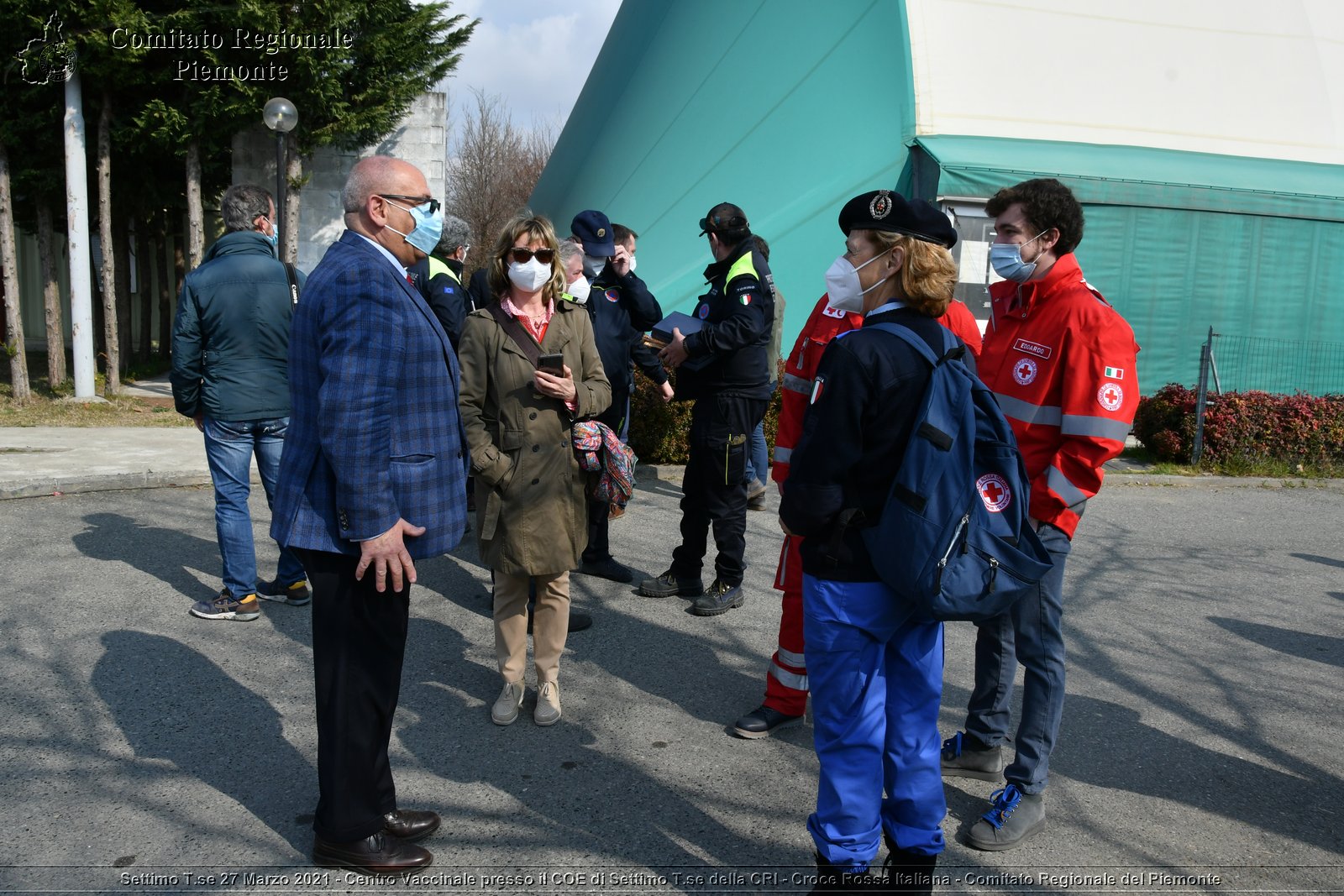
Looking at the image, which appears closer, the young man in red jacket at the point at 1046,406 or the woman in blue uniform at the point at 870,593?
the woman in blue uniform at the point at 870,593

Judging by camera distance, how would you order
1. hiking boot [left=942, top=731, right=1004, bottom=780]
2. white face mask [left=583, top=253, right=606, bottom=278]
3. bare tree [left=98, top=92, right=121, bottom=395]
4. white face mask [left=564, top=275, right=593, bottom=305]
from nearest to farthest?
hiking boot [left=942, top=731, right=1004, bottom=780], white face mask [left=564, top=275, right=593, bottom=305], white face mask [left=583, top=253, right=606, bottom=278], bare tree [left=98, top=92, right=121, bottom=395]

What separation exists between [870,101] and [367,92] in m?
6.96

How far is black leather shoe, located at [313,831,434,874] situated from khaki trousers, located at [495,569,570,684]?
1.06 meters

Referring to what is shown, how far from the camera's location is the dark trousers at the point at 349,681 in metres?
2.71

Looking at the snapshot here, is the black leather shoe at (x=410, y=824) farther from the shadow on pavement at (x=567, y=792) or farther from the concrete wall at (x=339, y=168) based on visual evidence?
the concrete wall at (x=339, y=168)

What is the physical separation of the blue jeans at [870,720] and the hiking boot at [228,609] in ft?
11.0

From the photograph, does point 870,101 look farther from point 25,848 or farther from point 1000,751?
point 25,848

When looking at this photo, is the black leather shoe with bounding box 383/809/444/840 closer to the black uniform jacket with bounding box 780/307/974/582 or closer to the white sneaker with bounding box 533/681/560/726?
the white sneaker with bounding box 533/681/560/726

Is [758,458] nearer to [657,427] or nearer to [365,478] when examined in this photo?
[657,427]

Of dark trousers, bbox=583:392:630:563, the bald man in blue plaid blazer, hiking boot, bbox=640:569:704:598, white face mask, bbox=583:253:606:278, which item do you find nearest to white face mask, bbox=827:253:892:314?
the bald man in blue plaid blazer

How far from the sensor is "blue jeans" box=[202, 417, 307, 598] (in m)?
4.75

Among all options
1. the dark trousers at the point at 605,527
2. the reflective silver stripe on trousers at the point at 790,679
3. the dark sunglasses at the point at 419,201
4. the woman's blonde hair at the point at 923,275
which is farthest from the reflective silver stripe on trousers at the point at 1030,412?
the dark trousers at the point at 605,527

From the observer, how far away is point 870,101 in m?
12.7

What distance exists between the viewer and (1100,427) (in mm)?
2955
